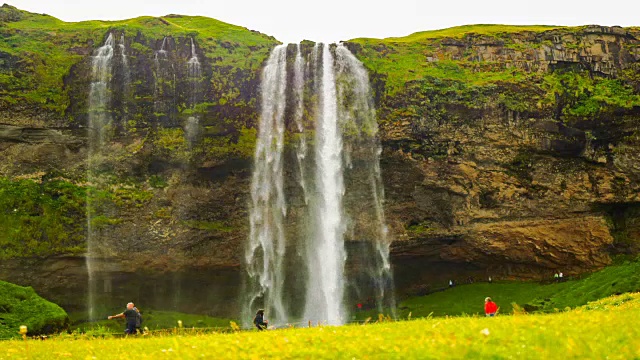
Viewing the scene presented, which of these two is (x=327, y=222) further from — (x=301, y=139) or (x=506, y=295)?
(x=506, y=295)

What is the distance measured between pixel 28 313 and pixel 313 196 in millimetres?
22876

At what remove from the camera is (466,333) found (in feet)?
26.3

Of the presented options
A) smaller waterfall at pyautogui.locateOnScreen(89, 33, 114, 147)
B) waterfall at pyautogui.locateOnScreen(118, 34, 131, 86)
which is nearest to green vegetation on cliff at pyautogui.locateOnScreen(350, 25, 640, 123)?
waterfall at pyautogui.locateOnScreen(118, 34, 131, 86)

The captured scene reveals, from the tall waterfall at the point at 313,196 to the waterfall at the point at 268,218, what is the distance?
0.08 m

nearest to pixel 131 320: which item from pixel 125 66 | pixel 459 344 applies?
pixel 459 344

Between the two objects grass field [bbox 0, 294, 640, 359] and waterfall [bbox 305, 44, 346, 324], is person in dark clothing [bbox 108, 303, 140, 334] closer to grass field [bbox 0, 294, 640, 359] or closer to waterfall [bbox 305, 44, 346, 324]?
grass field [bbox 0, 294, 640, 359]

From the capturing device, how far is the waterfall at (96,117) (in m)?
41.4

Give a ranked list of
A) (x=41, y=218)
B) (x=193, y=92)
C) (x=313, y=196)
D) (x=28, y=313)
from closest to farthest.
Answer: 1. (x=28, y=313)
2. (x=41, y=218)
3. (x=193, y=92)
4. (x=313, y=196)

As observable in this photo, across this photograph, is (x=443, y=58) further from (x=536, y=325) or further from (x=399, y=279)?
(x=536, y=325)

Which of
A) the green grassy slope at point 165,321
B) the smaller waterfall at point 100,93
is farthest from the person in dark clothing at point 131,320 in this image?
the smaller waterfall at point 100,93

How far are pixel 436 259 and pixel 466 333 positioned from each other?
3847 centimetres

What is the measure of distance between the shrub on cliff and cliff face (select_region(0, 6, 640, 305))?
48.2 ft

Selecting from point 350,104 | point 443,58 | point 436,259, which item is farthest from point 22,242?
point 443,58

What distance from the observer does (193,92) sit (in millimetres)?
43562
